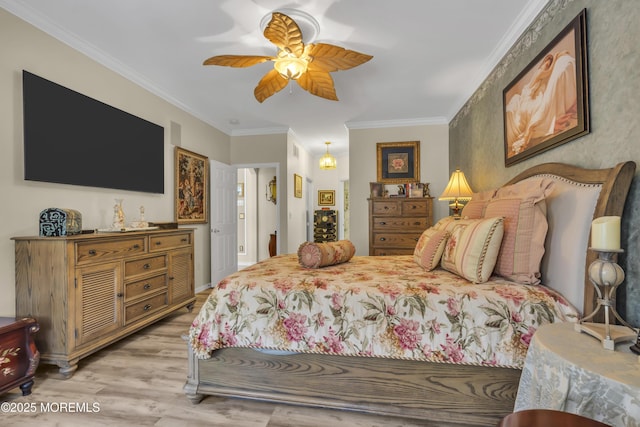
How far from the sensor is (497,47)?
255cm

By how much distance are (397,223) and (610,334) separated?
3.07 metres

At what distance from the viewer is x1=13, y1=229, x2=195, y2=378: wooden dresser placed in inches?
77.7

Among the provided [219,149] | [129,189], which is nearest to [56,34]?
[129,189]

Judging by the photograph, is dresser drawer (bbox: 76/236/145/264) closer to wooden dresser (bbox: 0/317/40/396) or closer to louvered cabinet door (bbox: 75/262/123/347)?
louvered cabinet door (bbox: 75/262/123/347)

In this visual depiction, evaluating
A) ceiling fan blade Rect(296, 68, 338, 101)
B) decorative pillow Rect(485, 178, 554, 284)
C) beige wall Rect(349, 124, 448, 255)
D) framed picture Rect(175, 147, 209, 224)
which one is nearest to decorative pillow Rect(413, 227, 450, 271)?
decorative pillow Rect(485, 178, 554, 284)

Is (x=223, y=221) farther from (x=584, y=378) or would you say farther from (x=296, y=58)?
(x=584, y=378)

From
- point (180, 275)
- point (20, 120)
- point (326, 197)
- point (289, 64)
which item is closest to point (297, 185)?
point (326, 197)

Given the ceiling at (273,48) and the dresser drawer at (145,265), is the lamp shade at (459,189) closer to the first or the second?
the ceiling at (273,48)

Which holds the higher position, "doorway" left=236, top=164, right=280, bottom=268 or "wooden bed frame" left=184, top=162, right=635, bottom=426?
"doorway" left=236, top=164, right=280, bottom=268

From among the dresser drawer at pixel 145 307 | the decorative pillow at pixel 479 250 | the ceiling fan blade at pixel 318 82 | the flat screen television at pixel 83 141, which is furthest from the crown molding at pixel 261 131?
the decorative pillow at pixel 479 250

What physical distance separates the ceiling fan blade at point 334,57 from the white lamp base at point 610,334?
1.93 meters

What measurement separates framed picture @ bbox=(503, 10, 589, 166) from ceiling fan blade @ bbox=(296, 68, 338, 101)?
4.91ft

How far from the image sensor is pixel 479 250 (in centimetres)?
162

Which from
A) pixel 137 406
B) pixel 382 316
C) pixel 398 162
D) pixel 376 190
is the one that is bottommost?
pixel 137 406
